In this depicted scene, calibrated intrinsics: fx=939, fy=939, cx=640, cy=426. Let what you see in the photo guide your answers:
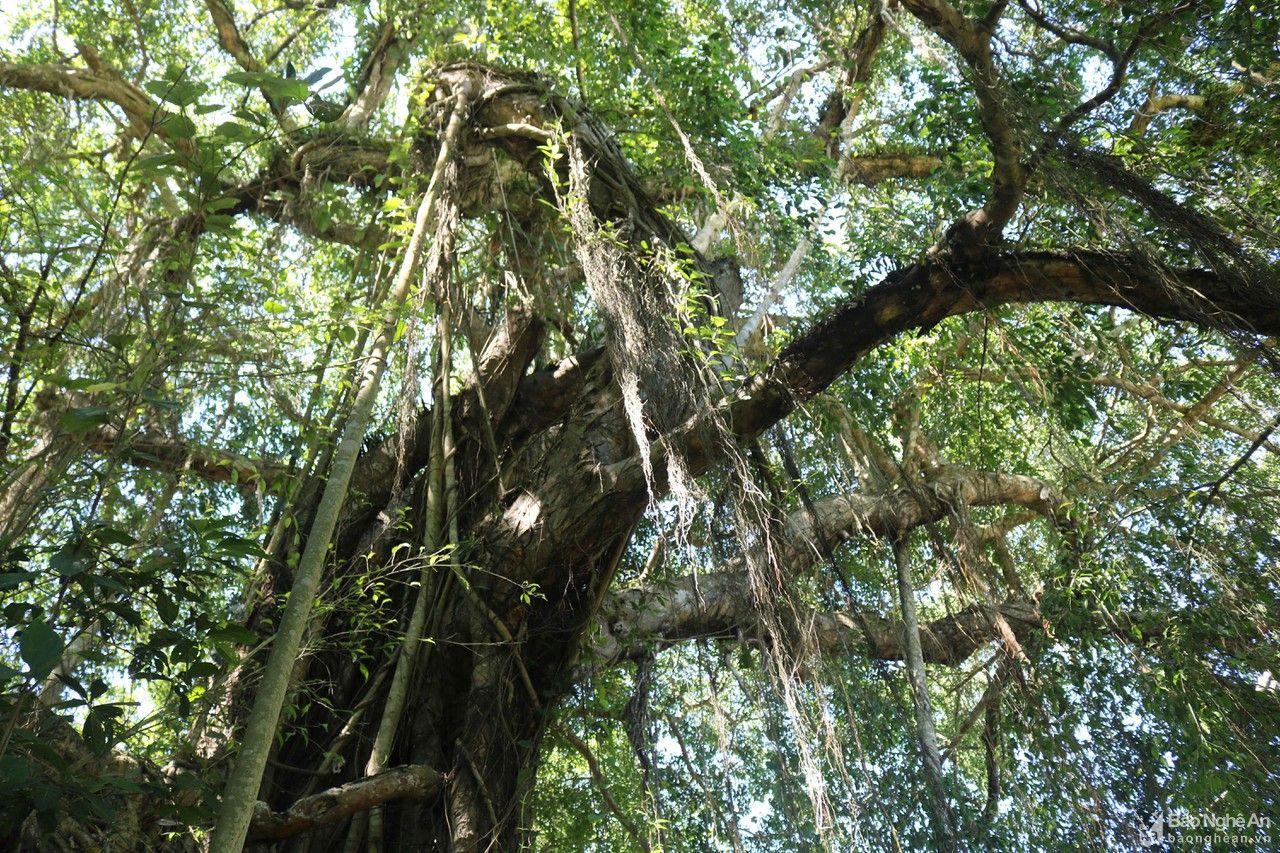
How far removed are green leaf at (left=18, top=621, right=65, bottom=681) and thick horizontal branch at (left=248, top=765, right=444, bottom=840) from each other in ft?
3.73

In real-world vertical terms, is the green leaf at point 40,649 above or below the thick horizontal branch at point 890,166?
below

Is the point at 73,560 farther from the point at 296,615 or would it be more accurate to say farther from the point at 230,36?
the point at 230,36

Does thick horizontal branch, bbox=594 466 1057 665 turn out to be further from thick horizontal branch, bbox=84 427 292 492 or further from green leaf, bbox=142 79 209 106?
green leaf, bbox=142 79 209 106

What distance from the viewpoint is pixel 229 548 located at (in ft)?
5.33

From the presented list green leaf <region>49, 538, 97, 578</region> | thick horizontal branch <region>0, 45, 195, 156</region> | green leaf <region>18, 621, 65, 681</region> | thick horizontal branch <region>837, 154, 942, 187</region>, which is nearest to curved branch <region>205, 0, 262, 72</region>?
thick horizontal branch <region>0, 45, 195, 156</region>

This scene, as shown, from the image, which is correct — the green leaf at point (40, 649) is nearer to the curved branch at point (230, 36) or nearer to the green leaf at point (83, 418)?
the green leaf at point (83, 418)

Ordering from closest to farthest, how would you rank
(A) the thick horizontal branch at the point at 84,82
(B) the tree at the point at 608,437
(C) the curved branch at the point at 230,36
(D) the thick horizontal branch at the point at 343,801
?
(B) the tree at the point at 608,437, (D) the thick horizontal branch at the point at 343,801, (A) the thick horizontal branch at the point at 84,82, (C) the curved branch at the point at 230,36

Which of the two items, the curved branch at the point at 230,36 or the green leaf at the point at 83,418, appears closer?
the green leaf at the point at 83,418

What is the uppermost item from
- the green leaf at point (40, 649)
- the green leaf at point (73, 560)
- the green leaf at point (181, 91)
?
the green leaf at point (181, 91)

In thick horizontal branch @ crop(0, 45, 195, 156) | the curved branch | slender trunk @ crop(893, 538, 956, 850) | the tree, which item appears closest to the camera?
the tree

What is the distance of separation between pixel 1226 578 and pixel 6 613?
432 cm

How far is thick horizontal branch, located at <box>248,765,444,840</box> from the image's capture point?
2295 mm

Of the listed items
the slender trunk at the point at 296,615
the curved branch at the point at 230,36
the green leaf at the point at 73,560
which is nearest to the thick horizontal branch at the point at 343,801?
the slender trunk at the point at 296,615

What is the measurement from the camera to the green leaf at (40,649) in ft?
4.04
